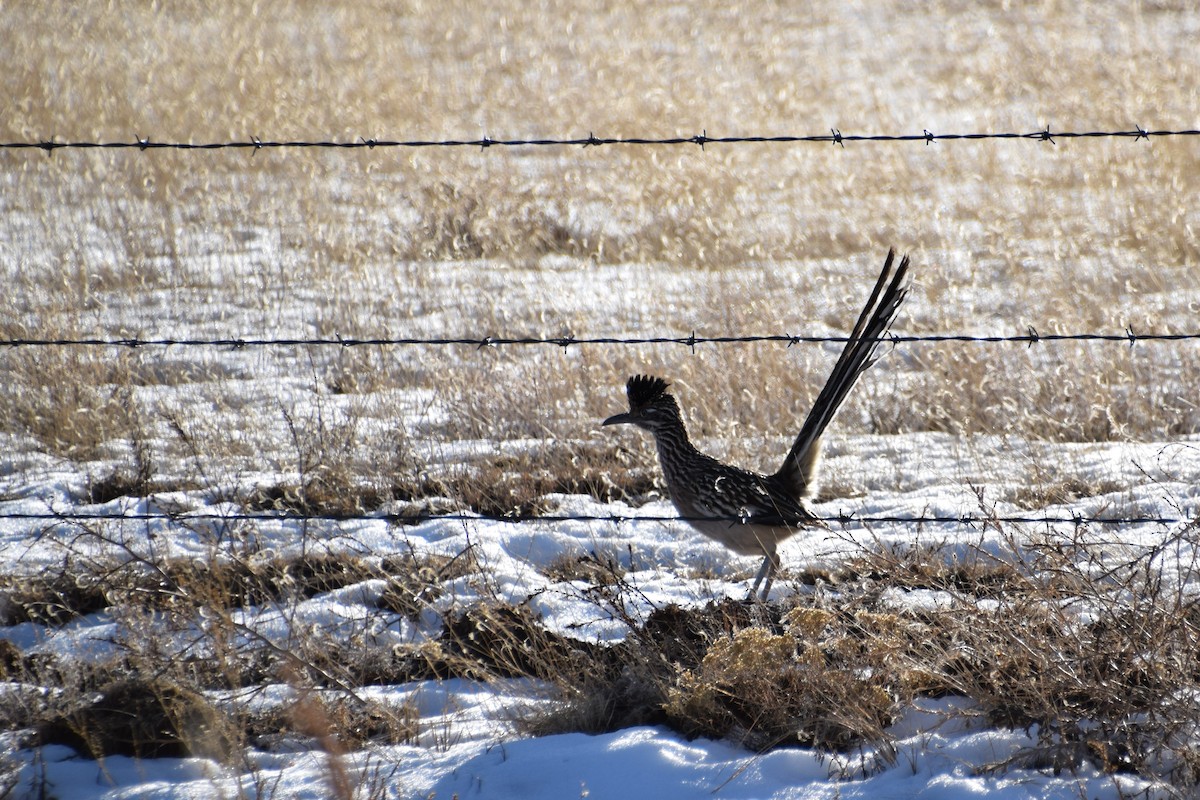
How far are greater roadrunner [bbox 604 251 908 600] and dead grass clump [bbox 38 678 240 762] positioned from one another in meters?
1.81

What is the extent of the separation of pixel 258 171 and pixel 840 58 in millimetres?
9396

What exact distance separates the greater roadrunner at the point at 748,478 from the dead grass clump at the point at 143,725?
1812 mm

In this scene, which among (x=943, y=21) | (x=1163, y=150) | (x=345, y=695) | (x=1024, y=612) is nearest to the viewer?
(x=1024, y=612)

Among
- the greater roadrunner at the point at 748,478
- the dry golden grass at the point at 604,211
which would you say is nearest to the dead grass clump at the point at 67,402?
the dry golden grass at the point at 604,211

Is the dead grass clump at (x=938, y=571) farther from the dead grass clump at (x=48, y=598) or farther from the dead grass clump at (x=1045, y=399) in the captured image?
the dead grass clump at (x=48, y=598)

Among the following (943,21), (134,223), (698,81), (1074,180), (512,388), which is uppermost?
(943,21)

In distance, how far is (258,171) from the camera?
37.7 feet

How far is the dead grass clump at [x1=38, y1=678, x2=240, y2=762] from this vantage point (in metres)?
3.17

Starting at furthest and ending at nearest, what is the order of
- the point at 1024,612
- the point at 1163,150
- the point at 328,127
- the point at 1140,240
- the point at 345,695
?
the point at 328,127 < the point at 1163,150 < the point at 1140,240 < the point at 345,695 < the point at 1024,612

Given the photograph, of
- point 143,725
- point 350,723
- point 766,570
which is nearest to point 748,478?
point 766,570

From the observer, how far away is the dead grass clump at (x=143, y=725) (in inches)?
125

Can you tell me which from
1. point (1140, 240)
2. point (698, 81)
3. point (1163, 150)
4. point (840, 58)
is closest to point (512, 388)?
point (1140, 240)

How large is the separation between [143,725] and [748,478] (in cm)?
226

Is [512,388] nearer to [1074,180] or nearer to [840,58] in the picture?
[1074,180]
